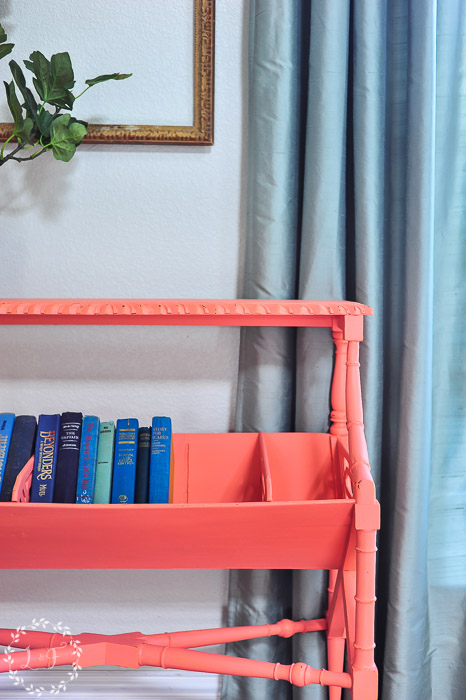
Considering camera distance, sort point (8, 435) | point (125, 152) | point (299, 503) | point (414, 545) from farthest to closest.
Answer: point (125, 152), point (414, 545), point (8, 435), point (299, 503)

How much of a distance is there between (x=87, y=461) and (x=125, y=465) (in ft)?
0.22

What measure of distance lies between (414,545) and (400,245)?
60 cm

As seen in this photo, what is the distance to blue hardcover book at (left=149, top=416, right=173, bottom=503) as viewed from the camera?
3.31ft

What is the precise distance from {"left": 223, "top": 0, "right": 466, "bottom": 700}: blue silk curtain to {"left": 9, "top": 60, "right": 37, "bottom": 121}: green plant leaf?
0.43 m

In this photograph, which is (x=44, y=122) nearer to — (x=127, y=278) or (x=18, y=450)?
(x=127, y=278)

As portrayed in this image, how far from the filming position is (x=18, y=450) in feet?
3.33

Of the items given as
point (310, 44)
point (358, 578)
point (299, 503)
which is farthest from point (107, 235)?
point (358, 578)

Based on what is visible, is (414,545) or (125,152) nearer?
(414,545)

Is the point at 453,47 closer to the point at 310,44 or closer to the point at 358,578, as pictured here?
the point at 310,44

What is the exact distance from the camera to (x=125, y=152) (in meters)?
1.25

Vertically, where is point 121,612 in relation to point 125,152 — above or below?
below

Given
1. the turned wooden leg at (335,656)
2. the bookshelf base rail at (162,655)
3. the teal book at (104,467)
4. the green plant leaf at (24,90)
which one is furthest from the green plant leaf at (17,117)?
the turned wooden leg at (335,656)

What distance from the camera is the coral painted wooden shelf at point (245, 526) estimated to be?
900 mm

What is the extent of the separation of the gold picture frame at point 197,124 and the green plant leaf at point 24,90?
17cm
